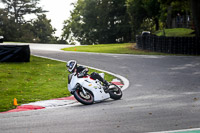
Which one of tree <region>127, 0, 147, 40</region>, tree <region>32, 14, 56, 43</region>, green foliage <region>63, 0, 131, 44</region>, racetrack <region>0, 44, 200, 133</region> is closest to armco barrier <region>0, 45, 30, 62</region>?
racetrack <region>0, 44, 200, 133</region>

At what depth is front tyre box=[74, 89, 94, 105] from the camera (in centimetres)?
1063

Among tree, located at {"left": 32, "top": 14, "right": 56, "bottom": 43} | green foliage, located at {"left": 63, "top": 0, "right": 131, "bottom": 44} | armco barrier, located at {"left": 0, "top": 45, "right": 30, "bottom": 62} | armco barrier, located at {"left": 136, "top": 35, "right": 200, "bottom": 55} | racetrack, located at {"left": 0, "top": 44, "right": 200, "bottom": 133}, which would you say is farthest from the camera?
tree, located at {"left": 32, "top": 14, "right": 56, "bottom": 43}

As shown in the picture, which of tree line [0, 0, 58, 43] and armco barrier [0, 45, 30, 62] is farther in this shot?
tree line [0, 0, 58, 43]

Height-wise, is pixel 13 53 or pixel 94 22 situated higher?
pixel 94 22

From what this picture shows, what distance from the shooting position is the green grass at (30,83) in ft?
41.3

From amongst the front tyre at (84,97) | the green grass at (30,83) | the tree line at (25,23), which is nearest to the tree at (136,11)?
the tree line at (25,23)

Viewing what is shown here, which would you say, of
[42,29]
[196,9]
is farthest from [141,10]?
[42,29]

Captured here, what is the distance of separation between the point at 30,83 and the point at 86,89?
18.5ft

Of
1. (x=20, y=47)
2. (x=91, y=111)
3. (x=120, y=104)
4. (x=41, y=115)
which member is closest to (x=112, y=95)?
(x=120, y=104)

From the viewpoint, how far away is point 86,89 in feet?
35.6

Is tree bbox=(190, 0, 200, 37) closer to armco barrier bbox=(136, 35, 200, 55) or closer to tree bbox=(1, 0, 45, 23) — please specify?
armco barrier bbox=(136, 35, 200, 55)

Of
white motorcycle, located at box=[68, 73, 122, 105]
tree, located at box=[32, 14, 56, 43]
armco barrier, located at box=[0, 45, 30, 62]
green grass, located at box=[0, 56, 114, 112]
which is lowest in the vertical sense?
green grass, located at box=[0, 56, 114, 112]

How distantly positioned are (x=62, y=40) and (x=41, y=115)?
81852mm

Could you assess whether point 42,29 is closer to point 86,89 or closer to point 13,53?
point 13,53
